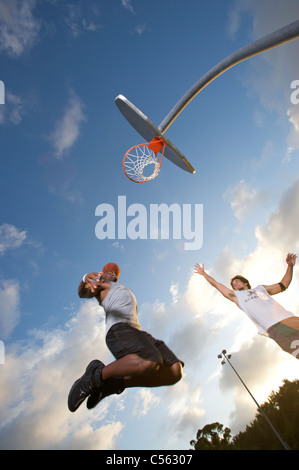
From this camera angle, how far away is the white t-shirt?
437cm

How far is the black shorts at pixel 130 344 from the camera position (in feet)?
8.61

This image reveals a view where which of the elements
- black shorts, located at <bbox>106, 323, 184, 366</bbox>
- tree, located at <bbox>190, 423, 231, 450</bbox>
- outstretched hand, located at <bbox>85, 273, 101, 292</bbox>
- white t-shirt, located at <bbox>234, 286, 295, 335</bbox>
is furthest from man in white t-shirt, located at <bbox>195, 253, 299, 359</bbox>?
tree, located at <bbox>190, 423, 231, 450</bbox>

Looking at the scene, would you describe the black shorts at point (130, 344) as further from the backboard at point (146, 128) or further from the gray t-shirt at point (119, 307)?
the backboard at point (146, 128)

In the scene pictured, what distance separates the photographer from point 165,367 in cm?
302

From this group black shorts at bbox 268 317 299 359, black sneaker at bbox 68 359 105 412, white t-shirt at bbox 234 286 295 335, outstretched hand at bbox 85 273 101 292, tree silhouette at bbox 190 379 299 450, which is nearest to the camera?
black sneaker at bbox 68 359 105 412

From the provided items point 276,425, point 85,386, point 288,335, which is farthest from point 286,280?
point 276,425

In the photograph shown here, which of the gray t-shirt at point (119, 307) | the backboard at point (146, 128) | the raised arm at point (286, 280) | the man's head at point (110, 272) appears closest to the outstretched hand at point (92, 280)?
the gray t-shirt at point (119, 307)

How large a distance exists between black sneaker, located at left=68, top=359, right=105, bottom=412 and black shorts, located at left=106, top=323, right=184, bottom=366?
42cm

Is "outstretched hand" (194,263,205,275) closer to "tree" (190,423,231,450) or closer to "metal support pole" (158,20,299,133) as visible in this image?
"metal support pole" (158,20,299,133)

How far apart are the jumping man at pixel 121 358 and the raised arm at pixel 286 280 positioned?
3065mm

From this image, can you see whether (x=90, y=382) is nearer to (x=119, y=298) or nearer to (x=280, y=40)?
(x=119, y=298)
